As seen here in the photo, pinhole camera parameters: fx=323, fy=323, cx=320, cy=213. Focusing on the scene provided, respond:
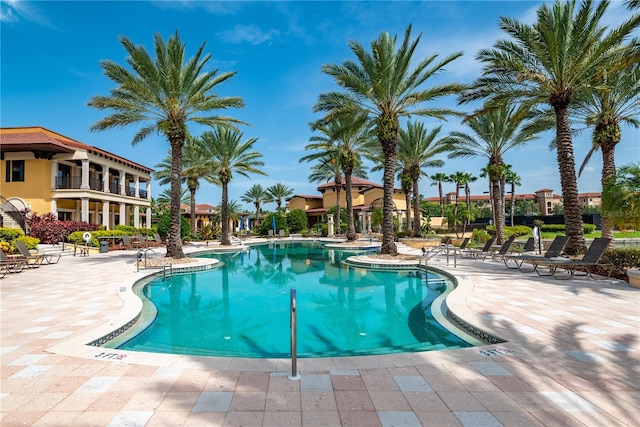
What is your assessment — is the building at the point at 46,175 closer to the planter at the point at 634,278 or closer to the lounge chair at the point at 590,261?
the lounge chair at the point at 590,261

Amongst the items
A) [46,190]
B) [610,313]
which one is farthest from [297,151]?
[610,313]

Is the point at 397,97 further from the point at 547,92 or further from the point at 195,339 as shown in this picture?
the point at 195,339

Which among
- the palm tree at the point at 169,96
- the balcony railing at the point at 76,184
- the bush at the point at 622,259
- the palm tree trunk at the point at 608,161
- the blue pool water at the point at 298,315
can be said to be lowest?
the blue pool water at the point at 298,315

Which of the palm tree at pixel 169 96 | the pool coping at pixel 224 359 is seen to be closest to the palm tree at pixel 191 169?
the palm tree at pixel 169 96

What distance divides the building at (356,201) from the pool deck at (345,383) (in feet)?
109

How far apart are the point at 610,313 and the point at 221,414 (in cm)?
692

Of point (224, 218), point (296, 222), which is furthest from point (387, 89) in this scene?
point (296, 222)

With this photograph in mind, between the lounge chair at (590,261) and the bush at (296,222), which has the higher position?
the bush at (296,222)

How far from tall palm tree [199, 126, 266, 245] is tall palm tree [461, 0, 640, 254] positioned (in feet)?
62.6

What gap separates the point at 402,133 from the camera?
88.5 feet

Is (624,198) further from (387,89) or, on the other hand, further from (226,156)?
(226,156)

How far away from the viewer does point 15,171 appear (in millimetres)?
26094

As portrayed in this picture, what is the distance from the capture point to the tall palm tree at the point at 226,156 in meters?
26.0

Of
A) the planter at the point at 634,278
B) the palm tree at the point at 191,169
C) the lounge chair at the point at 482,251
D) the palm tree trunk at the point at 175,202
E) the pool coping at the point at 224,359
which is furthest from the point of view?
the palm tree at the point at 191,169
